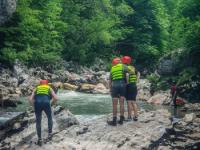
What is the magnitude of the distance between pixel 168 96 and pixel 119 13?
27627 mm

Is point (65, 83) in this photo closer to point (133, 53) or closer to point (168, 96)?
point (168, 96)

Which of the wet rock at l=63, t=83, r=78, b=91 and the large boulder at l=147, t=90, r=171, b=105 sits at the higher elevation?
the wet rock at l=63, t=83, r=78, b=91

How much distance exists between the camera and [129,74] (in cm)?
1398

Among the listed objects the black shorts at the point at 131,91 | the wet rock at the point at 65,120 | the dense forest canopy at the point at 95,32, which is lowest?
the wet rock at the point at 65,120

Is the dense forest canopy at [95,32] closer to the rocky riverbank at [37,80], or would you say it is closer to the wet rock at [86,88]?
the rocky riverbank at [37,80]

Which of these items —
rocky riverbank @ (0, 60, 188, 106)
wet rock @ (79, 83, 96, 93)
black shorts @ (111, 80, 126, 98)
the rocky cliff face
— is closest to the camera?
black shorts @ (111, 80, 126, 98)

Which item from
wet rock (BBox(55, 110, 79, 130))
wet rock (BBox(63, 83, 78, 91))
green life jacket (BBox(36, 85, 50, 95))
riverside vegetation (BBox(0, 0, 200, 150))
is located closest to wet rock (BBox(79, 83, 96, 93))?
wet rock (BBox(63, 83, 78, 91))

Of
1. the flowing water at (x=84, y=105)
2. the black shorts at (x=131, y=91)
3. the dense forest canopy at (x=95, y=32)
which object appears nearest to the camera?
the black shorts at (x=131, y=91)

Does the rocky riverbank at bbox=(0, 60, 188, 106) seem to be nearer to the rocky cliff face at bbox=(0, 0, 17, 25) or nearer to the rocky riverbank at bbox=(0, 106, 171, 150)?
the rocky cliff face at bbox=(0, 0, 17, 25)

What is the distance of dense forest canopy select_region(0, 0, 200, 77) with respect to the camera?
33844mm

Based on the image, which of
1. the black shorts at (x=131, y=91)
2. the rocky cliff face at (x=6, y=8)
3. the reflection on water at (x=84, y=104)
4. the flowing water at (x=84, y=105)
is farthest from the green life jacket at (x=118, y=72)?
the rocky cliff face at (x=6, y=8)

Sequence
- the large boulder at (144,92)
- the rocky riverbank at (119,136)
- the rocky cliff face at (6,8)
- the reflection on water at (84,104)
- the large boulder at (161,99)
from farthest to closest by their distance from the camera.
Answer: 1. the large boulder at (144,92)
2. the rocky cliff face at (6,8)
3. the large boulder at (161,99)
4. the reflection on water at (84,104)
5. the rocky riverbank at (119,136)

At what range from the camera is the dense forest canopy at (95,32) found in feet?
111

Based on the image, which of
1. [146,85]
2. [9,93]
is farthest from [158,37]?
[9,93]
